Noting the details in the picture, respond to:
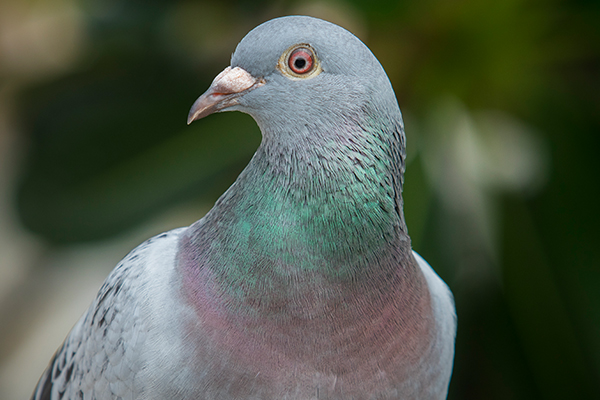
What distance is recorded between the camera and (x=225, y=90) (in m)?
1.37

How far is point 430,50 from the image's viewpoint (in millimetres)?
3191

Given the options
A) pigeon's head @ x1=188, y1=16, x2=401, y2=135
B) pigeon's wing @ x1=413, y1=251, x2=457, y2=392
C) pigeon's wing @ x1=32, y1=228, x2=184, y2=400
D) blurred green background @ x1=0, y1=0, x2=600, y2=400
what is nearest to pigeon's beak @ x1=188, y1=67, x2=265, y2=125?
pigeon's head @ x1=188, y1=16, x2=401, y2=135

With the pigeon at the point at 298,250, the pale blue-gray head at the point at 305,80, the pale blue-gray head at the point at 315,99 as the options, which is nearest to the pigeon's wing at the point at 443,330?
the pigeon at the point at 298,250

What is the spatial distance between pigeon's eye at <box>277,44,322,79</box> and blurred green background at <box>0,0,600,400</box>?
1.44 meters

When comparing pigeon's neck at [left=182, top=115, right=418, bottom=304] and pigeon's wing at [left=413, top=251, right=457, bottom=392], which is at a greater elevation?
pigeon's neck at [left=182, top=115, right=418, bottom=304]

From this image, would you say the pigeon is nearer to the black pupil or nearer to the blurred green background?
the black pupil

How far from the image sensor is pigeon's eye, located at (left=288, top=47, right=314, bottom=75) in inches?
53.5

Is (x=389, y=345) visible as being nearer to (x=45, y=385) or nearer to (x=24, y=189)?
(x=45, y=385)

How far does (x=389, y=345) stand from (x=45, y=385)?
1223mm

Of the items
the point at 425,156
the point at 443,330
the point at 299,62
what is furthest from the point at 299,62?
the point at 425,156

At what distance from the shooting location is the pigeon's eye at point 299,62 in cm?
136

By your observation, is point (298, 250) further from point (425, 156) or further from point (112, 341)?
point (425, 156)

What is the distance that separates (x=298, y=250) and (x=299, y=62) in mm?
449

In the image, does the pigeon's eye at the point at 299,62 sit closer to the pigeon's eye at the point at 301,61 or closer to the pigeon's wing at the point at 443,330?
the pigeon's eye at the point at 301,61
